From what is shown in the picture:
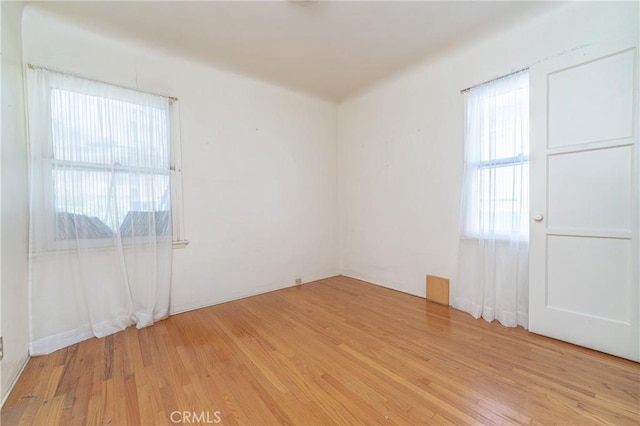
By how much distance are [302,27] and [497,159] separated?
2235mm

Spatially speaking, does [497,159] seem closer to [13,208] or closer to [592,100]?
[592,100]

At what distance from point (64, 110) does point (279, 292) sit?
9.36 feet

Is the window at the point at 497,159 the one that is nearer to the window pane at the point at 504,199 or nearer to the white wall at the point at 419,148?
the window pane at the point at 504,199

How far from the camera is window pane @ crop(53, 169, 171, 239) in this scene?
7.35 ft

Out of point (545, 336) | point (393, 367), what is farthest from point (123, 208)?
point (545, 336)

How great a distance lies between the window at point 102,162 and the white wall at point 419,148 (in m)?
2.50

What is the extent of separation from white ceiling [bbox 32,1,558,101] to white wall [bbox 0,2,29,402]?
55cm

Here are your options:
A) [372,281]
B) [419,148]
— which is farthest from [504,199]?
[372,281]

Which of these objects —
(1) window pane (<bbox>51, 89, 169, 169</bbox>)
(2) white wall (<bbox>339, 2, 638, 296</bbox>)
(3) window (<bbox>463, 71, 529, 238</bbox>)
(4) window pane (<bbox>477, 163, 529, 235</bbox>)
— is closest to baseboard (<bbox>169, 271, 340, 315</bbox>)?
(2) white wall (<bbox>339, 2, 638, 296</bbox>)

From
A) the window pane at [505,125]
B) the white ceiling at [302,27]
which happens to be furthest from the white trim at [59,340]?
the window pane at [505,125]

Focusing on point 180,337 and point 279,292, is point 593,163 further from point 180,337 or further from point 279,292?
point 180,337

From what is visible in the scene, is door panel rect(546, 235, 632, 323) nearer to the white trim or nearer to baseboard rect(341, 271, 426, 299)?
baseboard rect(341, 271, 426, 299)

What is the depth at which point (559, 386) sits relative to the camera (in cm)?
164

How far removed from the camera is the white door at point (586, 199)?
1895 millimetres
